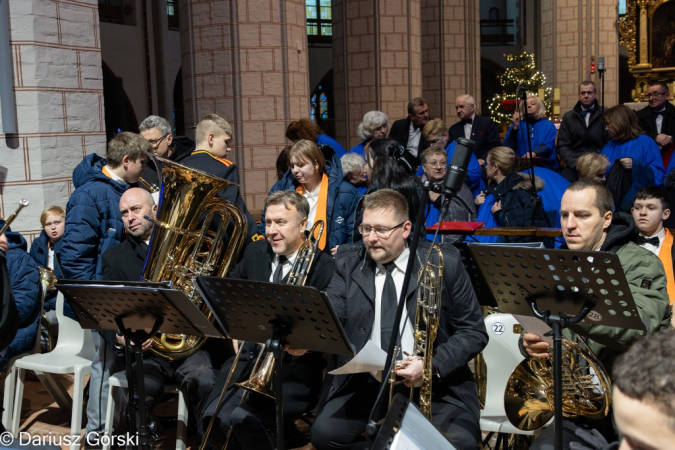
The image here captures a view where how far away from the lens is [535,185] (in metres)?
5.93

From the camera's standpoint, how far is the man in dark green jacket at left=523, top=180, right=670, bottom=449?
3180mm

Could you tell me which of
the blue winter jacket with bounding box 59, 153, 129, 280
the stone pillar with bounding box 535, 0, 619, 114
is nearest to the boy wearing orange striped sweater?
the blue winter jacket with bounding box 59, 153, 129, 280

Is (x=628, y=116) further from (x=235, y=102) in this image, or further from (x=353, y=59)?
(x=353, y=59)

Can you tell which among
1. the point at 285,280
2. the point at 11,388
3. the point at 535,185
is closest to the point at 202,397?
the point at 285,280

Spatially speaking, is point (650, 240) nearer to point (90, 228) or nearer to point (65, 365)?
point (90, 228)

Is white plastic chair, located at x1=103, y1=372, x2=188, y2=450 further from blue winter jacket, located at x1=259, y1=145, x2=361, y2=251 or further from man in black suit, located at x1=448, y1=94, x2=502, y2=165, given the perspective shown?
man in black suit, located at x1=448, y1=94, x2=502, y2=165

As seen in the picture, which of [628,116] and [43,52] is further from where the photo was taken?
[628,116]

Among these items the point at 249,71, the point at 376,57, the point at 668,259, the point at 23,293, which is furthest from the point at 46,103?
the point at 376,57

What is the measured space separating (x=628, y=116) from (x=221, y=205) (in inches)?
183

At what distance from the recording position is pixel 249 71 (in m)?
8.97

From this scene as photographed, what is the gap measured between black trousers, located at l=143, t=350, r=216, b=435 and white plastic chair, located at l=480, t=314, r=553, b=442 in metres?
1.52

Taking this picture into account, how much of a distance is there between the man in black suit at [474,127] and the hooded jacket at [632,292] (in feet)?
17.2

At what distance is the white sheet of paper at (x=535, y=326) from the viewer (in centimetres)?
321

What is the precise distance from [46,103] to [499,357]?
14.4ft
